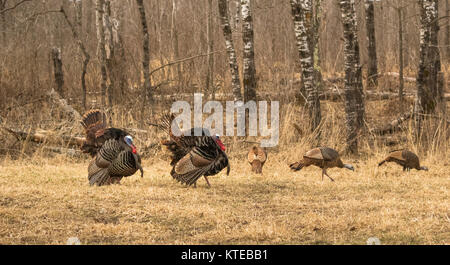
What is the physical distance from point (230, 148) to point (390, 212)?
5184 millimetres

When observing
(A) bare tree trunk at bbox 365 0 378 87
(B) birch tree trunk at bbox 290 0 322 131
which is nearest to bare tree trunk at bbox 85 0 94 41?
(A) bare tree trunk at bbox 365 0 378 87

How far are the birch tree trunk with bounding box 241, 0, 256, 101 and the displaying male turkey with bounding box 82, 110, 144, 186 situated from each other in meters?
4.38

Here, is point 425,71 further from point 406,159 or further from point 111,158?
point 111,158

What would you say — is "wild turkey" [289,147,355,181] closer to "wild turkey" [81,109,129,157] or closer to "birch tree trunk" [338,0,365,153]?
"birch tree trunk" [338,0,365,153]

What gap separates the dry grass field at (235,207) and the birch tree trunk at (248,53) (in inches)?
113

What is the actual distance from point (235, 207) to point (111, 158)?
6.71ft

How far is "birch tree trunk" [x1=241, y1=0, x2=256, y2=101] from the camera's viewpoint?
504 inches

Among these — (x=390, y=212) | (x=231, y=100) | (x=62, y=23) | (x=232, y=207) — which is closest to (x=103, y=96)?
(x=231, y=100)

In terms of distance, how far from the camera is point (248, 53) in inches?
510

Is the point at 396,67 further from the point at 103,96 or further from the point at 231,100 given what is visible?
the point at 103,96

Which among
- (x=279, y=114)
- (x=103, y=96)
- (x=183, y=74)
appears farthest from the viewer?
(x=183, y=74)

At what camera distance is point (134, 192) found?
8320mm

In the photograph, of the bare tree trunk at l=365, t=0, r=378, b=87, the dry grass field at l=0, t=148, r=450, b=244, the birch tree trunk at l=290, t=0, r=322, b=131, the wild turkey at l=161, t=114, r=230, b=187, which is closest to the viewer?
the dry grass field at l=0, t=148, r=450, b=244

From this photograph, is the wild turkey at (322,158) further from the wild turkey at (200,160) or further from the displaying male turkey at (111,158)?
the displaying male turkey at (111,158)
